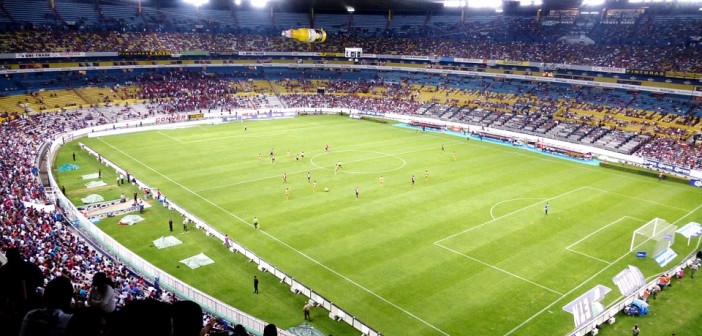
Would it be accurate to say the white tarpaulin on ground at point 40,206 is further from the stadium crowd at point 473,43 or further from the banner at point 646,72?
the banner at point 646,72

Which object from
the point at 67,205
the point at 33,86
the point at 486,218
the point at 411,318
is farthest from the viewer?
the point at 33,86

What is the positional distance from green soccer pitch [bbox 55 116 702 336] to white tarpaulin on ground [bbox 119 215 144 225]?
1.53ft

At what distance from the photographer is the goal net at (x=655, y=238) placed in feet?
92.7

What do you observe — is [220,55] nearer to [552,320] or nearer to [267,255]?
[267,255]

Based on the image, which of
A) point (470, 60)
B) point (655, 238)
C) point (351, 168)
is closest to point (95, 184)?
point (351, 168)

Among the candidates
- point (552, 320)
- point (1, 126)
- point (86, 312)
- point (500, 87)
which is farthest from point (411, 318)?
point (500, 87)

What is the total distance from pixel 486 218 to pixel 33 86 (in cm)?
5991

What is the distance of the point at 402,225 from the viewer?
103ft

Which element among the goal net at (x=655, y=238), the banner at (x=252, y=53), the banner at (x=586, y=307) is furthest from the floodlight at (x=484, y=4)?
the banner at (x=586, y=307)

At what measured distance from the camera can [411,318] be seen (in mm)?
21453

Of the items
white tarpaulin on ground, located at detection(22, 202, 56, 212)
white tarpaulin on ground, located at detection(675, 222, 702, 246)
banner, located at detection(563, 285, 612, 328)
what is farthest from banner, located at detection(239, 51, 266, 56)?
banner, located at detection(563, 285, 612, 328)

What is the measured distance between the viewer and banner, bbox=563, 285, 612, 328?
70.1ft

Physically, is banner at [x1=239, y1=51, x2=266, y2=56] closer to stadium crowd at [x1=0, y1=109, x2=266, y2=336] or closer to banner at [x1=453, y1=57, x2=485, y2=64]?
stadium crowd at [x1=0, y1=109, x2=266, y2=336]

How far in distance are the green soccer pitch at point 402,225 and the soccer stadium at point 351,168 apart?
0.20m
